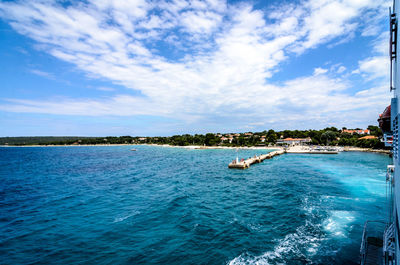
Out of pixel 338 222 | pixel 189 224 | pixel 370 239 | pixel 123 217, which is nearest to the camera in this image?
pixel 370 239

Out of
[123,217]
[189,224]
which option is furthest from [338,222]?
[123,217]

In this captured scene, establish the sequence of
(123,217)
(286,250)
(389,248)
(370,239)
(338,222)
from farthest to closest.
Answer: (123,217) < (338,222) < (286,250) < (370,239) < (389,248)

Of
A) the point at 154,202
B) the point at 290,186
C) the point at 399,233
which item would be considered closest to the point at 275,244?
the point at 399,233

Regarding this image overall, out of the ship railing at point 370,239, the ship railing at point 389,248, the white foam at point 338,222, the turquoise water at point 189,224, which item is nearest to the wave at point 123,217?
the turquoise water at point 189,224

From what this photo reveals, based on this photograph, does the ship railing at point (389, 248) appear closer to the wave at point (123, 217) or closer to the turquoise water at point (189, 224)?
the turquoise water at point (189, 224)

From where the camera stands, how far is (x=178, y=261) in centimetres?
939

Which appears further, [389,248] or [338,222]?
[338,222]

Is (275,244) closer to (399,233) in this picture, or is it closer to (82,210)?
(399,233)

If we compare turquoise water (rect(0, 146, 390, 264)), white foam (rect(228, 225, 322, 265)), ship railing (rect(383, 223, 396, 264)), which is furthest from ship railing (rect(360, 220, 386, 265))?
white foam (rect(228, 225, 322, 265))

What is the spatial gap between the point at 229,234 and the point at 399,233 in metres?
8.53

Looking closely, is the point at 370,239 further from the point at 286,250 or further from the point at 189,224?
the point at 189,224

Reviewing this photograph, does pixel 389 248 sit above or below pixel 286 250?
above

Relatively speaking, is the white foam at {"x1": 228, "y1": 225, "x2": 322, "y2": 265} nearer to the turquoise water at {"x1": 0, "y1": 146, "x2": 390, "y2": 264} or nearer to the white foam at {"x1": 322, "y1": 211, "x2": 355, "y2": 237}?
the turquoise water at {"x1": 0, "y1": 146, "x2": 390, "y2": 264}

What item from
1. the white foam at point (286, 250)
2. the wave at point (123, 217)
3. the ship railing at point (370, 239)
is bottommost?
the wave at point (123, 217)
